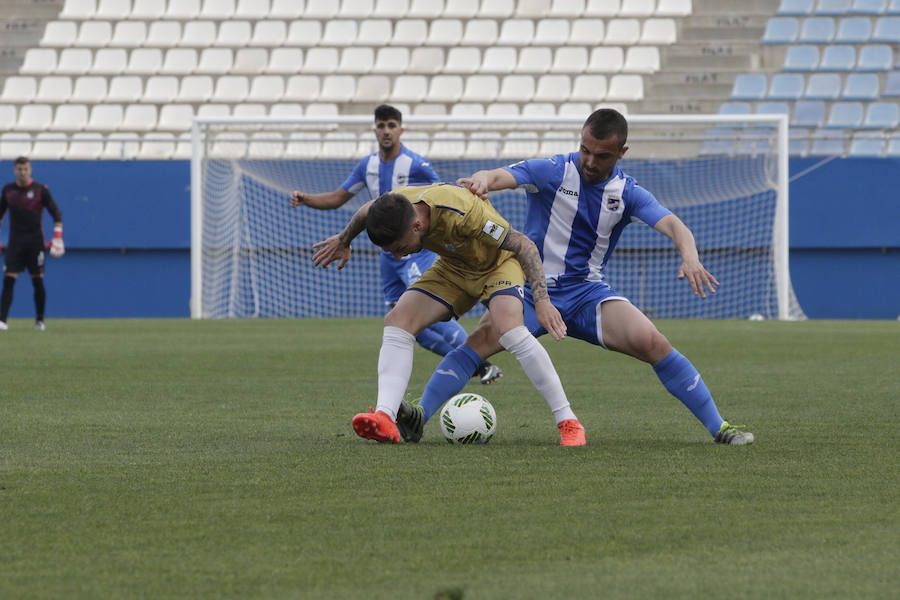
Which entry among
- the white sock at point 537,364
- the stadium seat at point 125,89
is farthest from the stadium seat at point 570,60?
the white sock at point 537,364

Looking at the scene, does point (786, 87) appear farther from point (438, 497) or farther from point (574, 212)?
point (438, 497)

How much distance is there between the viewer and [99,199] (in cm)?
2070

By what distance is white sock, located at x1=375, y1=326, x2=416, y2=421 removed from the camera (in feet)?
17.6

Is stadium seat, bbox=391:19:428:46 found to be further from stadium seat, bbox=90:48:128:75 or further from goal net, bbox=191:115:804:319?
stadium seat, bbox=90:48:128:75

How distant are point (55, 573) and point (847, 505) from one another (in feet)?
7.49

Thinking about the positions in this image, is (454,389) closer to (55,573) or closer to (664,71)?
(55,573)

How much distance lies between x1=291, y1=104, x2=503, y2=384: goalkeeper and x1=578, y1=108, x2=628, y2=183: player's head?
148 inches

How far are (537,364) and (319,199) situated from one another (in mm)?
2792

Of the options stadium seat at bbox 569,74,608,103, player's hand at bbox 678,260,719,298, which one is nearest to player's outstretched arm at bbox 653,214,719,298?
player's hand at bbox 678,260,719,298

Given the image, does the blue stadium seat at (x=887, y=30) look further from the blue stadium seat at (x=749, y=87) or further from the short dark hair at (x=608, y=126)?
the short dark hair at (x=608, y=126)

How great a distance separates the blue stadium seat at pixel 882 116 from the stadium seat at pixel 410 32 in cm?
766

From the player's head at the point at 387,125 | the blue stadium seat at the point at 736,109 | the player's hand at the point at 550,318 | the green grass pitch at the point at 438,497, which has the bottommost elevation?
the green grass pitch at the point at 438,497

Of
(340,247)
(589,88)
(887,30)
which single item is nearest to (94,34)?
(589,88)

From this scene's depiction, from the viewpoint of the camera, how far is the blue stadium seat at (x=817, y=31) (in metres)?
22.0
